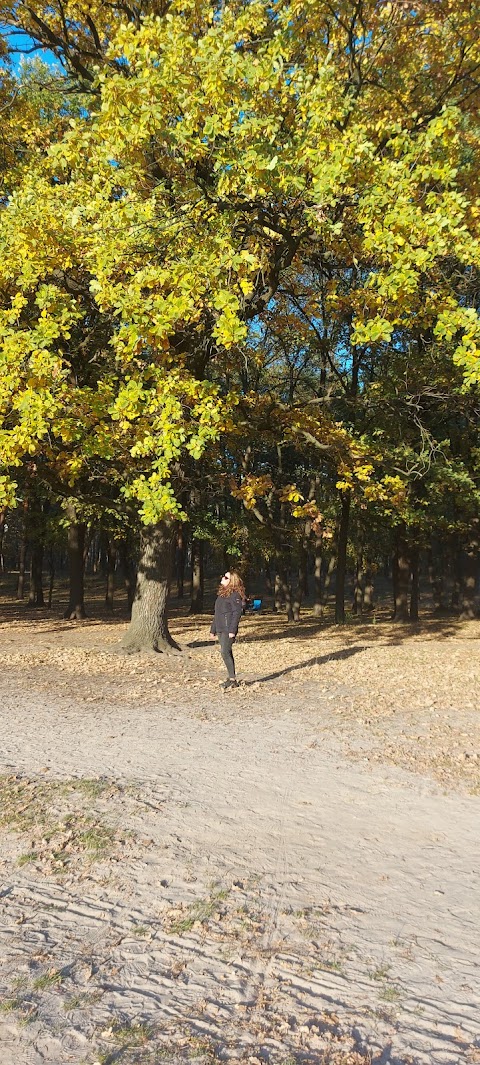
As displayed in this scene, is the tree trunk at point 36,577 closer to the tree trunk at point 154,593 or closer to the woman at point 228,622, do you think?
the tree trunk at point 154,593

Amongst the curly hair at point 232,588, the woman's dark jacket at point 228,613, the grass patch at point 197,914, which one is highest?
the curly hair at point 232,588

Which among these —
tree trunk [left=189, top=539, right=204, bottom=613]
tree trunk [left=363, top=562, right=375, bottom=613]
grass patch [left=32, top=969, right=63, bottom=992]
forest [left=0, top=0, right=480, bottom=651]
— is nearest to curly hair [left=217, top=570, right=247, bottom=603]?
forest [left=0, top=0, right=480, bottom=651]

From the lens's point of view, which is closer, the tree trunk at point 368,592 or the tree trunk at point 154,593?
the tree trunk at point 154,593

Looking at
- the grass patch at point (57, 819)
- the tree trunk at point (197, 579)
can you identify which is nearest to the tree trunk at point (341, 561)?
the tree trunk at point (197, 579)

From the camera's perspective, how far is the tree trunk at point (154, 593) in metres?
14.7

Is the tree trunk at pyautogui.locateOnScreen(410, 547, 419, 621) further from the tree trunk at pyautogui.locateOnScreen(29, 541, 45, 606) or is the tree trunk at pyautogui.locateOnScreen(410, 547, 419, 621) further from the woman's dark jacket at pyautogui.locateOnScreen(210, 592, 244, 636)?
the tree trunk at pyautogui.locateOnScreen(29, 541, 45, 606)

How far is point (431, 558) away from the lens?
36.1 m

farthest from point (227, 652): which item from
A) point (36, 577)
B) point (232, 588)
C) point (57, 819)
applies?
point (36, 577)

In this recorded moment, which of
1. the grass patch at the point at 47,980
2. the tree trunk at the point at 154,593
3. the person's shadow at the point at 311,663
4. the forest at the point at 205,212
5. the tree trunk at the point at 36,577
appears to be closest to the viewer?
the grass patch at the point at 47,980

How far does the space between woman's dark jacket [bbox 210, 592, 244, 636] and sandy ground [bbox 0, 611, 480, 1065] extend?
1.55m

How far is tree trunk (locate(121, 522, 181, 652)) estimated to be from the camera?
1469 cm

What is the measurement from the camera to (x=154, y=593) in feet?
49.2

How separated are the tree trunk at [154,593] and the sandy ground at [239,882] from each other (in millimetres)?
5113

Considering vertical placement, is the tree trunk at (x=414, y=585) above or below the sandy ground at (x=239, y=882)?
above
